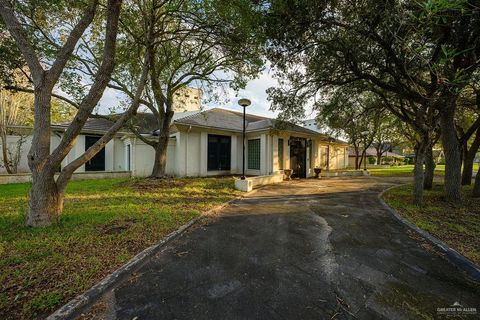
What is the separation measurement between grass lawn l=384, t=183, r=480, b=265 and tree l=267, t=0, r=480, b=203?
57 cm

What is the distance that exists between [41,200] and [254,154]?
1183cm

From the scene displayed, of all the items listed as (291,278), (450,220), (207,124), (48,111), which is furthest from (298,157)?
(48,111)

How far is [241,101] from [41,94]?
624 centimetres

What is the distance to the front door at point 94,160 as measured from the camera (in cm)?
1517

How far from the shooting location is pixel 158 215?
5.55m

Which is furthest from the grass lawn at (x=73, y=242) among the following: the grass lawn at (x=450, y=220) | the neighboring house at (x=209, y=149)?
the neighboring house at (x=209, y=149)

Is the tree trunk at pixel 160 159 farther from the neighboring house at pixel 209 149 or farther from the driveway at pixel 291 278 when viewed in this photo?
the driveway at pixel 291 278

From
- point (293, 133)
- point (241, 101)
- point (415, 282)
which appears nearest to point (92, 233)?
point (415, 282)

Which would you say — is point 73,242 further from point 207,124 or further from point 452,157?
point 452,157

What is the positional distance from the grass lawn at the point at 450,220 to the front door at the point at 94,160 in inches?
719

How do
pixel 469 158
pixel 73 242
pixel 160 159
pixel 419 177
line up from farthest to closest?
pixel 160 159 < pixel 469 158 < pixel 419 177 < pixel 73 242

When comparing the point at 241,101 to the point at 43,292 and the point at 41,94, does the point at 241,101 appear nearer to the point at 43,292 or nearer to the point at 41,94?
the point at 41,94

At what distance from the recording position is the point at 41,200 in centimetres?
431

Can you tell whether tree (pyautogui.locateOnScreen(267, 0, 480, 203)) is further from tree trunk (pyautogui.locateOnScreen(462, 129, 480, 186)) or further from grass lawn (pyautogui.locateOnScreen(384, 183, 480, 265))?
tree trunk (pyautogui.locateOnScreen(462, 129, 480, 186))
